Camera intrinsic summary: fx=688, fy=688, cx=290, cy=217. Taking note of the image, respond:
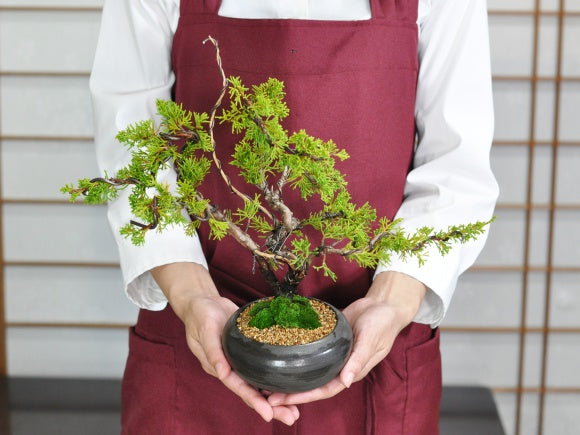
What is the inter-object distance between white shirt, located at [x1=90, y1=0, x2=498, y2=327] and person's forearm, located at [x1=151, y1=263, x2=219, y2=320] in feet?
0.05

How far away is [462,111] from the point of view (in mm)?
1237

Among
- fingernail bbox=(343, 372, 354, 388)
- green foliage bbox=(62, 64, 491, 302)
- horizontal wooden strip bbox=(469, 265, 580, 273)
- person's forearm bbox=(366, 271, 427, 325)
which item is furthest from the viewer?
horizontal wooden strip bbox=(469, 265, 580, 273)

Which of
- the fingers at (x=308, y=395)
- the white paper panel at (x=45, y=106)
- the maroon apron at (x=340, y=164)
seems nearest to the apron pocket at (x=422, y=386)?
the maroon apron at (x=340, y=164)

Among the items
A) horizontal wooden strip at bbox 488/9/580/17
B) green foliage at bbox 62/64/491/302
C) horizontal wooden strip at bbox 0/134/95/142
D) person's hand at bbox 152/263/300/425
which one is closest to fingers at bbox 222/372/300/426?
person's hand at bbox 152/263/300/425

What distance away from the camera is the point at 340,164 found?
1233mm

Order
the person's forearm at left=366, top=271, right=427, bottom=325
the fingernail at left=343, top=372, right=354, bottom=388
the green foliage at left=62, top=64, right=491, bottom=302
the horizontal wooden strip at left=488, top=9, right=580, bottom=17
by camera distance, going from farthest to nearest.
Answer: the horizontal wooden strip at left=488, top=9, right=580, bottom=17 → the person's forearm at left=366, top=271, right=427, bottom=325 → the fingernail at left=343, top=372, right=354, bottom=388 → the green foliage at left=62, top=64, right=491, bottom=302

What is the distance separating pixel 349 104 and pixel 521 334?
161 cm

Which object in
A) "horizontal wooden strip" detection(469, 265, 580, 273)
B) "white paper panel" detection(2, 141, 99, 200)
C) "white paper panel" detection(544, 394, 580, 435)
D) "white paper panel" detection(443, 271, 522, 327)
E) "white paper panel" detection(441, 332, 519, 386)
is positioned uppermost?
"white paper panel" detection(2, 141, 99, 200)

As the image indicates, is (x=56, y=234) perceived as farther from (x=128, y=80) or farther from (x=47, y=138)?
(x=128, y=80)

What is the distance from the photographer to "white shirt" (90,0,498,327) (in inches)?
47.6

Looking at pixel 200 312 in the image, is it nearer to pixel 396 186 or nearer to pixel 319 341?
pixel 319 341

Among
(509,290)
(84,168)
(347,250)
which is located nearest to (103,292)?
(84,168)

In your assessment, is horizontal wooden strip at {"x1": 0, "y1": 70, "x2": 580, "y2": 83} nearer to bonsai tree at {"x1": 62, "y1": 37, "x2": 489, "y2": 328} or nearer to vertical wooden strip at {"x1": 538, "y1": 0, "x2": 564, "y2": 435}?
vertical wooden strip at {"x1": 538, "y1": 0, "x2": 564, "y2": 435}

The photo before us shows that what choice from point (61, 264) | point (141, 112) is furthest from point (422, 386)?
point (61, 264)
